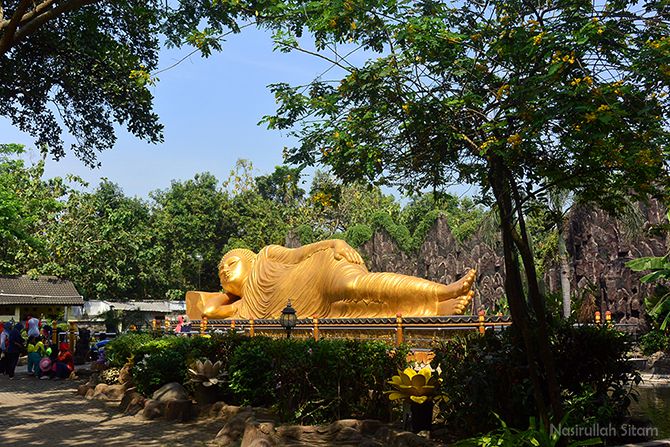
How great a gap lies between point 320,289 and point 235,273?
15.7ft

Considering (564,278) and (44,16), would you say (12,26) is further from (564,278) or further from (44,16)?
(564,278)

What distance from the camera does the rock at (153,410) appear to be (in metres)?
8.88

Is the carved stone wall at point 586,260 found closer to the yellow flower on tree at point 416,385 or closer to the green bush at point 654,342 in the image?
the green bush at point 654,342

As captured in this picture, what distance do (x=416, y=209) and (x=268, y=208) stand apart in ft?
32.0

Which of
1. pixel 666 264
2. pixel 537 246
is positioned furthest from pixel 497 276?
pixel 666 264

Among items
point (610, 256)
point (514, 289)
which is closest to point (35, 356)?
point (514, 289)

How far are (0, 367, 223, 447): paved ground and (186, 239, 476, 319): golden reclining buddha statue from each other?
6.54 meters

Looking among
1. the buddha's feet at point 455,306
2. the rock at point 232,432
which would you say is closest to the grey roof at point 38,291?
the buddha's feet at point 455,306

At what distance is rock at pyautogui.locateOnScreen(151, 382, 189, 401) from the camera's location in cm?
894

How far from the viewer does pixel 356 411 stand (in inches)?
300

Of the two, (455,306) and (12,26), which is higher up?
(12,26)

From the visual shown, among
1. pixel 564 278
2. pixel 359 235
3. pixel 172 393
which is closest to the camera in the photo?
pixel 172 393

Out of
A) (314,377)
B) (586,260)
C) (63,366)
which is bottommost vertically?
(63,366)

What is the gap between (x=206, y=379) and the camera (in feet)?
30.1
